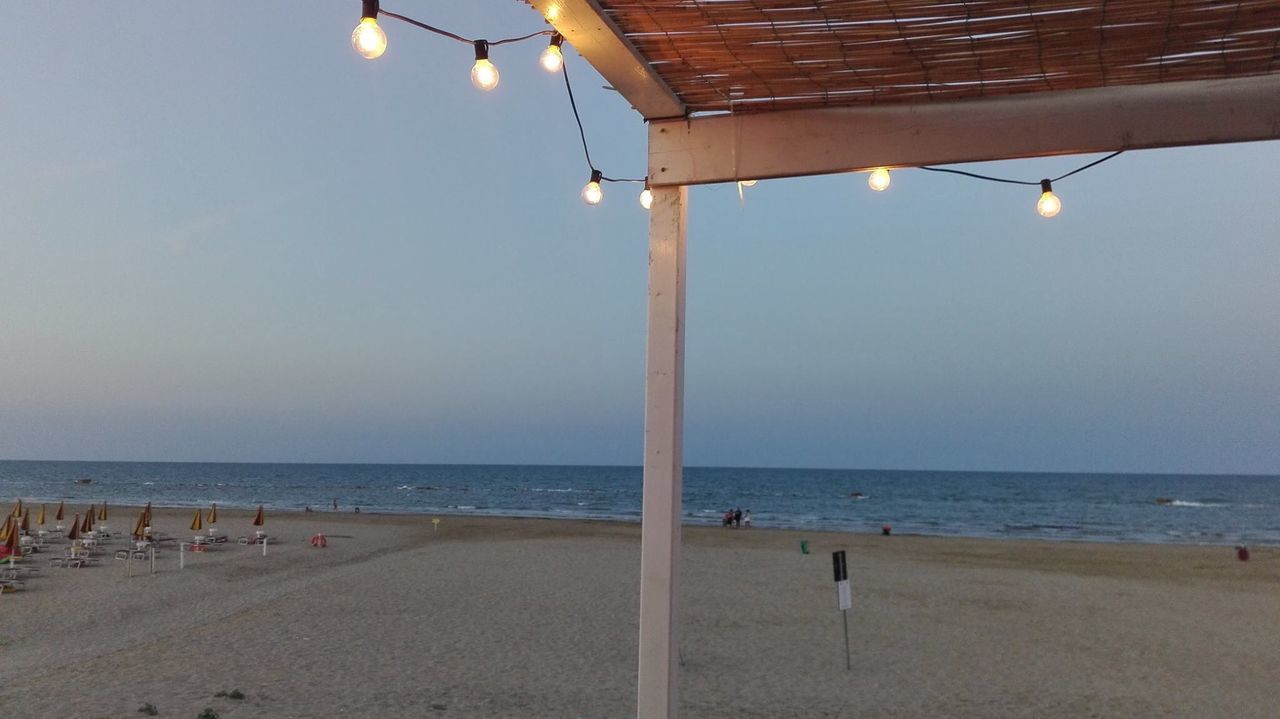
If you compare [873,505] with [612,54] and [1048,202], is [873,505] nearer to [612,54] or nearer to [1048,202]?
[1048,202]

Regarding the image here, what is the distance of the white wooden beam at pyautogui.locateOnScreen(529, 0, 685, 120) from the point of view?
7.13 feet

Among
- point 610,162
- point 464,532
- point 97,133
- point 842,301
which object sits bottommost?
point 464,532

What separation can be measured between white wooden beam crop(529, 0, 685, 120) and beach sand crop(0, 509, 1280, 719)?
4.81 meters

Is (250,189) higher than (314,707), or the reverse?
(250,189)

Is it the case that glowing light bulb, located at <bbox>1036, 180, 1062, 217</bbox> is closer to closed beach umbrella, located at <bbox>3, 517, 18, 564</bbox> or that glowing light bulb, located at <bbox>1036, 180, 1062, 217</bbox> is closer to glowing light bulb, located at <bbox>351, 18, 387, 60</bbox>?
glowing light bulb, located at <bbox>351, 18, 387, 60</bbox>

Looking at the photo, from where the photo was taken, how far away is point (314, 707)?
609 cm

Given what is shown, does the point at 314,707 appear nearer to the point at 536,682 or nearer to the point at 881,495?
the point at 536,682

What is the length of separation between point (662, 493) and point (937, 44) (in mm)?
1663

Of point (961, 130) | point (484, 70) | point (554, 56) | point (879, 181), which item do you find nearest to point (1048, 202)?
point (879, 181)

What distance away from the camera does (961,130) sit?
8.87 ft

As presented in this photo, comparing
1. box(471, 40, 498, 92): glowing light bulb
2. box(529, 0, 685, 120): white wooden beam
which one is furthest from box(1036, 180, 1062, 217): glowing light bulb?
box(471, 40, 498, 92): glowing light bulb

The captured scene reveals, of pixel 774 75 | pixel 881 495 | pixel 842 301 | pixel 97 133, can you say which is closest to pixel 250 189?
pixel 97 133

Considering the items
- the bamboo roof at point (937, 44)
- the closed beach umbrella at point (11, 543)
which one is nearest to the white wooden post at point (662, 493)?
the bamboo roof at point (937, 44)

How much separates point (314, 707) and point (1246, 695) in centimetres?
790
